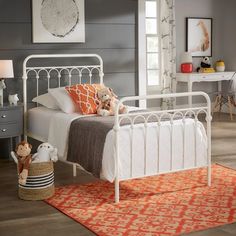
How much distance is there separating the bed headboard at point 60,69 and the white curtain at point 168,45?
250 cm

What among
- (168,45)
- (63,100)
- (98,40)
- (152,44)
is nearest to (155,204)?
(63,100)

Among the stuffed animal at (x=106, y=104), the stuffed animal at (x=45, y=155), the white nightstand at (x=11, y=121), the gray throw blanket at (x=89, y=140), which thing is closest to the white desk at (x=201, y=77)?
the stuffed animal at (x=106, y=104)

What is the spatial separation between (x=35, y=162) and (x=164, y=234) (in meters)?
1.31

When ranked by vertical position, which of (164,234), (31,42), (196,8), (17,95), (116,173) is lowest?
(164,234)

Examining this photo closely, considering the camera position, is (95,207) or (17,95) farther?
(17,95)

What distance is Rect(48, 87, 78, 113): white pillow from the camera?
508 cm

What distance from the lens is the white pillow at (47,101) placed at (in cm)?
538

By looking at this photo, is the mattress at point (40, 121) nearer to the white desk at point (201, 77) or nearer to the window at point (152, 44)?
the white desk at point (201, 77)

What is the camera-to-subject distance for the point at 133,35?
6348 millimetres

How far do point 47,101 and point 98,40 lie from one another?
1.12 m

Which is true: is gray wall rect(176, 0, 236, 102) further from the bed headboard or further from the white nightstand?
the white nightstand

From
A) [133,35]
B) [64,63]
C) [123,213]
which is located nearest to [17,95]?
[64,63]

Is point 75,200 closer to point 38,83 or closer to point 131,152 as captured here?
point 131,152

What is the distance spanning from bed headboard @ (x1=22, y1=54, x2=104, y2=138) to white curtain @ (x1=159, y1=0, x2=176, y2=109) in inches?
98.5
